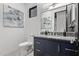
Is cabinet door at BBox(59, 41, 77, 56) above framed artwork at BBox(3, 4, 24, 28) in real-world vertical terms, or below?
below

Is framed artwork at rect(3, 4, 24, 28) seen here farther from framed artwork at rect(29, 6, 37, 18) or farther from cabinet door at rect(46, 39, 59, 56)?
cabinet door at rect(46, 39, 59, 56)

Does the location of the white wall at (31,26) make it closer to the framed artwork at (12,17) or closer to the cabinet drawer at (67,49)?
the framed artwork at (12,17)

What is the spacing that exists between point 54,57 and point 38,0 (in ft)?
2.41

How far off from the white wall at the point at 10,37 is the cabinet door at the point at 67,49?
479mm

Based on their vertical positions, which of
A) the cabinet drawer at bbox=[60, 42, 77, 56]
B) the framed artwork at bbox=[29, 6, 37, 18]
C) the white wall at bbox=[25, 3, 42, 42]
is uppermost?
the framed artwork at bbox=[29, 6, 37, 18]

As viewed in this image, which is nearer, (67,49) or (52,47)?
(67,49)

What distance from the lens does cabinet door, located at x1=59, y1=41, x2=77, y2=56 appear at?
4.26ft

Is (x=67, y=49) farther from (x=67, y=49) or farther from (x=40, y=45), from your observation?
(x=40, y=45)

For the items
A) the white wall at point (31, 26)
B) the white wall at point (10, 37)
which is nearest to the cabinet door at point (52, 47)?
the white wall at point (31, 26)

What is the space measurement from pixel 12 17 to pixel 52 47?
2.04 feet

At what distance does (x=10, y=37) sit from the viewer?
4.68 ft

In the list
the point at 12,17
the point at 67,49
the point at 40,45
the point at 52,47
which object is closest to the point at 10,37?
the point at 12,17

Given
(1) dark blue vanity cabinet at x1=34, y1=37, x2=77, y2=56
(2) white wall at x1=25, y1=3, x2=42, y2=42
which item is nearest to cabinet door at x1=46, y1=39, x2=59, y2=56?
(1) dark blue vanity cabinet at x1=34, y1=37, x2=77, y2=56

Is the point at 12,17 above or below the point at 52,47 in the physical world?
above
